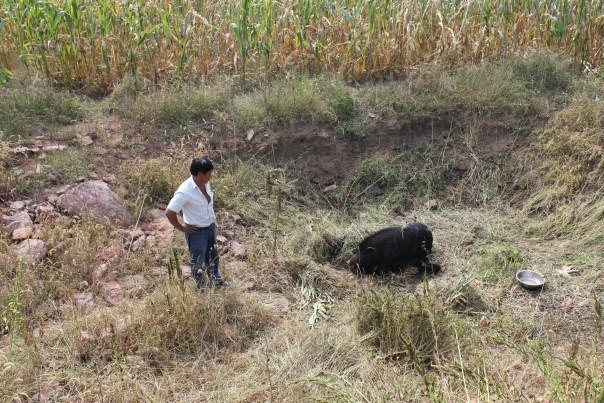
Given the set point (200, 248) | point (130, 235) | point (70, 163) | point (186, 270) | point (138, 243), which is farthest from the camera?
point (70, 163)

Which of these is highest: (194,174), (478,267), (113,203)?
(194,174)

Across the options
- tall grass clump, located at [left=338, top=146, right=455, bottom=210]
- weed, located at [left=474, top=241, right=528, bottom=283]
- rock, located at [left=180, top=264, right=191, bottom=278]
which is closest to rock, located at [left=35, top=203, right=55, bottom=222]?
rock, located at [left=180, top=264, right=191, bottom=278]

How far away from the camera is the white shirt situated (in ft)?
14.7

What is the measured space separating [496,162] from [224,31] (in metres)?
4.30

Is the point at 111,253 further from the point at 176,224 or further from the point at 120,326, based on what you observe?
the point at 120,326

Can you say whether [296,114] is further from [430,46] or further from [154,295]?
[154,295]

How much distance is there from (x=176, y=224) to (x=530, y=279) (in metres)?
3.09

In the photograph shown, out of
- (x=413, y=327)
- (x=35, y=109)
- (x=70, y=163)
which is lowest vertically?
(x=413, y=327)

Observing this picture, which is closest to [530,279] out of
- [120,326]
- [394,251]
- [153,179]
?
[394,251]

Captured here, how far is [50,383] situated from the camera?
3775 millimetres

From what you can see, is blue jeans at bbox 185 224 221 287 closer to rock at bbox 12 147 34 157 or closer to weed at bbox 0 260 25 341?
weed at bbox 0 260 25 341

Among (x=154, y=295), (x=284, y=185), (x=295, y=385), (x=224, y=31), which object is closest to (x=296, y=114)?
(x=284, y=185)

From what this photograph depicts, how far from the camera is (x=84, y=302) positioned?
4.60m

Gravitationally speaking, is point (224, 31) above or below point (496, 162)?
above
